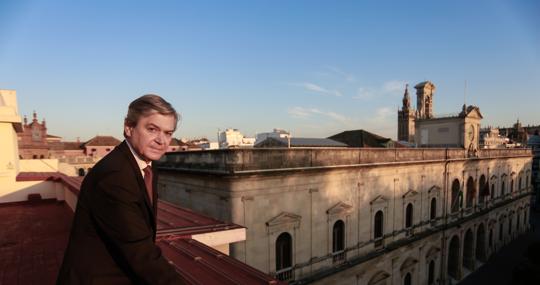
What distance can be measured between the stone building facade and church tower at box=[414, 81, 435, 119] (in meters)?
19.3

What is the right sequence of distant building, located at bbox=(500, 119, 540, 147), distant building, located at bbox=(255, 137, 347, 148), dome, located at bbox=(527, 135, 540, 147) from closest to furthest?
1. distant building, located at bbox=(255, 137, 347, 148)
2. dome, located at bbox=(527, 135, 540, 147)
3. distant building, located at bbox=(500, 119, 540, 147)

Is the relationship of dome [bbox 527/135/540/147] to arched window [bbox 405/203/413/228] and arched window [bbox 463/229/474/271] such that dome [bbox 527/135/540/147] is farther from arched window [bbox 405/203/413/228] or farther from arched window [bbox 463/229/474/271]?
arched window [bbox 405/203/413/228]

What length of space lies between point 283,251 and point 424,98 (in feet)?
132

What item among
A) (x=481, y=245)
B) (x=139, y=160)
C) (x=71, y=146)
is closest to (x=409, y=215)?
(x=481, y=245)

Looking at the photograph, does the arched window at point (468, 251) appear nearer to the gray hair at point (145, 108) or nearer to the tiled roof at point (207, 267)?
the tiled roof at point (207, 267)

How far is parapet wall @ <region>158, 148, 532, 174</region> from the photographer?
10.4 metres

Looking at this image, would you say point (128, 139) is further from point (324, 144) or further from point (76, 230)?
point (324, 144)

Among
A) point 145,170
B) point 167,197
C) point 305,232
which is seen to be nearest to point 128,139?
point 145,170

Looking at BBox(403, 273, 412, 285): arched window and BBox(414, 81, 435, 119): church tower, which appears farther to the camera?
BBox(414, 81, 435, 119): church tower

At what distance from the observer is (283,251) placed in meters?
11.9

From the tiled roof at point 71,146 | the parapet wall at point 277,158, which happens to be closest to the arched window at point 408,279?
the parapet wall at point 277,158

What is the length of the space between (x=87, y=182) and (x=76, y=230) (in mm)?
296

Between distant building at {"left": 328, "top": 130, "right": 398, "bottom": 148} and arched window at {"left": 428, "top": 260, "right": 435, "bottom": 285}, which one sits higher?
Answer: distant building at {"left": 328, "top": 130, "right": 398, "bottom": 148}

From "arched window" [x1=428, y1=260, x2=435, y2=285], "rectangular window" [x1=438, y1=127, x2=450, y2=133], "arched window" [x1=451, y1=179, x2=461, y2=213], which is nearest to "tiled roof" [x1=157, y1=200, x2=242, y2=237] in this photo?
"arched window" [x1=428, y1=260, x2=435, y2=285]
